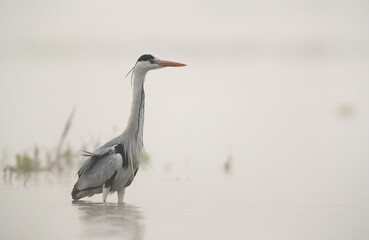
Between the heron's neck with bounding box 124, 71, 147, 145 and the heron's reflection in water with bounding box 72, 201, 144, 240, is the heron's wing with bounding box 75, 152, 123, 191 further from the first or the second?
the heron's neck with bounding box 124, 71, 147, 145

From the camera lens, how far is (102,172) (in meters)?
10.4

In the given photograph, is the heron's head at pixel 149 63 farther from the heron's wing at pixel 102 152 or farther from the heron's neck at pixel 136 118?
the heron's wing at pixel 102 152

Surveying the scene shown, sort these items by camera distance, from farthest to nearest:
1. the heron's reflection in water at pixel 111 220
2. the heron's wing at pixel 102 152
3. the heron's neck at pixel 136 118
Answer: the heron's neck at pixel 136 118 < the heron's wing at pixel 102 152 < the heron's reflection in water at pixel 111 220

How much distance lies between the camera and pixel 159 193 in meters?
11.4

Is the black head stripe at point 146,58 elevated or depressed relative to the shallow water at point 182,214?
elevated

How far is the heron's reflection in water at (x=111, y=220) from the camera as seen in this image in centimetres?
772

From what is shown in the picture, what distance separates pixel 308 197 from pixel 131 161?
2289mm

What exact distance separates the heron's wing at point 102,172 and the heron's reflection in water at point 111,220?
0.24 metres

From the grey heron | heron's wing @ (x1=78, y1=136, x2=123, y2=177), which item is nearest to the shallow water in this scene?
the grey heron

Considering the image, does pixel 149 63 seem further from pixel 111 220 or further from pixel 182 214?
pixel 111 220

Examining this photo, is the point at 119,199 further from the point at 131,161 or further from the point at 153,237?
the point at 153,237

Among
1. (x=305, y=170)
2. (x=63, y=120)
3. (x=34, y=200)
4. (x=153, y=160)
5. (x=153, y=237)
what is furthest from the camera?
(x=63, y=120)

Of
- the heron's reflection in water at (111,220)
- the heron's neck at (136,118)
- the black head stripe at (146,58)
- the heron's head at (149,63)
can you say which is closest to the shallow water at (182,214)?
the heron's reflection in water at (111,220)

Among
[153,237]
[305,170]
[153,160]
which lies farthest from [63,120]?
[153,237]
